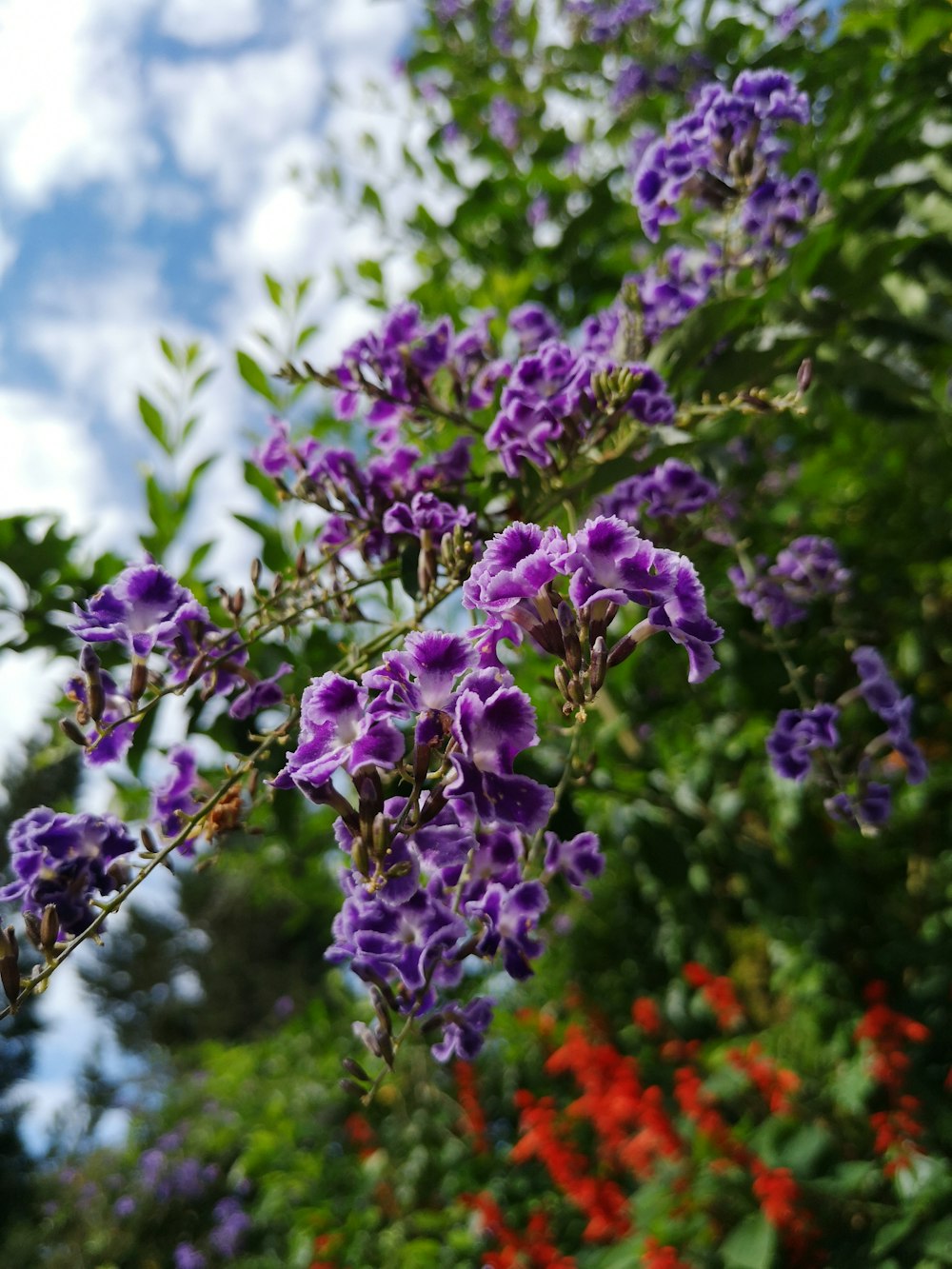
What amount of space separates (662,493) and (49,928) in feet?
3.69

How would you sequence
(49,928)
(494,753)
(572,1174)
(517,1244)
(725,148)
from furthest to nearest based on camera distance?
(572,1174)
(517,1244)
(725,148)
(49,928)
(494,753)

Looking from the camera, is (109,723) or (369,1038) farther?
(109,723)

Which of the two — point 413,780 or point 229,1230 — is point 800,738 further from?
point 229,1230

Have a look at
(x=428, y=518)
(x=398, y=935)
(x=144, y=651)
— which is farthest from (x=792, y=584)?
(x=144, y=651)

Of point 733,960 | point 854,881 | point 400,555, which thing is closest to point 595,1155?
point 733,960

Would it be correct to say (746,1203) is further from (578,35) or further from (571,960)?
(578,35)

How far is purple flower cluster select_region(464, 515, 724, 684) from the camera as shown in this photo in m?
0.89

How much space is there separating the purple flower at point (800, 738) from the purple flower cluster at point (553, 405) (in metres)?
0.60

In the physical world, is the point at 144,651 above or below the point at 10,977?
above

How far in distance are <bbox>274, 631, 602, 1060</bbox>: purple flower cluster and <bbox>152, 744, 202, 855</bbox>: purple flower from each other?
0.42 metres

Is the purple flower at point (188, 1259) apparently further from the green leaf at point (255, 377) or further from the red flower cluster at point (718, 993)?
the green leaf at point (255, 377)

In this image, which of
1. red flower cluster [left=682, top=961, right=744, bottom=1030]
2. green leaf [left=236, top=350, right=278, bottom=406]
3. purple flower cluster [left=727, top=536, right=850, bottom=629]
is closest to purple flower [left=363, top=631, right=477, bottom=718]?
purple flower cluster [left=727, top=536, right=850, bottom=629]

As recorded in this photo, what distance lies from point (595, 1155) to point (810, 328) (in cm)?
438

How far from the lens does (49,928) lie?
0.98 meters
